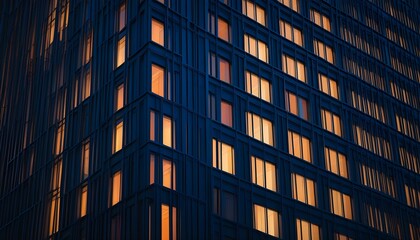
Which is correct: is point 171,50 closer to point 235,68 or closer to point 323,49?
point 235,68

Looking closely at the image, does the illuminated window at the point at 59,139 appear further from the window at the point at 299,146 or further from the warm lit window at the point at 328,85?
the warm lit window at the point at 328,85

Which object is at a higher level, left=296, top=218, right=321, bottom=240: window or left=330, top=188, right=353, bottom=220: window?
left=330, top=188, right=353, bottom=220: window

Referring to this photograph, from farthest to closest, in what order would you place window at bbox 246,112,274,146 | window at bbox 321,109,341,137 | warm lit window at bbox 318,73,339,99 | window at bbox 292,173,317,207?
warm lit window at bbox 318,73,339,99 < window at bbox 321,109,341,137 < window at bbox 292,173,317,207 < window at bbox 246,112,274,146

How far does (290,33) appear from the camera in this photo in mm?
54844

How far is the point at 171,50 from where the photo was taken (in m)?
43.8

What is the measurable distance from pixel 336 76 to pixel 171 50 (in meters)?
18.1

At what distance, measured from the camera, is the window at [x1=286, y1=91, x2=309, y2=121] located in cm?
5122

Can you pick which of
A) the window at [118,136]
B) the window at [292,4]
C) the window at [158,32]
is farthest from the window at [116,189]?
the window at [292,4]

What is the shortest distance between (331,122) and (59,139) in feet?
66.0

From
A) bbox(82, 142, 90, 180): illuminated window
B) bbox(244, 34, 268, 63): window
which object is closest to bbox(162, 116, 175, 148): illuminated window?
bbox(82, 142, 90, 180): illuminated window

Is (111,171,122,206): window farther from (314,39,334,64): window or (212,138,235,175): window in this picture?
(314,39,334,64): window

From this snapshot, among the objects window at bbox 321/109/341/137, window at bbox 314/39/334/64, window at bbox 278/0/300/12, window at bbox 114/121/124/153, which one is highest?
window at bbox 278/0/300/12

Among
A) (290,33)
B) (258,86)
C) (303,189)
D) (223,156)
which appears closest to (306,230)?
(303,189)

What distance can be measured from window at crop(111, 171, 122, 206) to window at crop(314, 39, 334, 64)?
2198 cm
